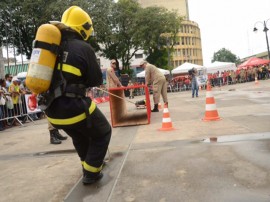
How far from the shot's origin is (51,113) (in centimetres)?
323

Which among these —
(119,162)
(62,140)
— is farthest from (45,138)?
(119,162)

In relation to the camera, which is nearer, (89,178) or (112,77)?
(89,178)

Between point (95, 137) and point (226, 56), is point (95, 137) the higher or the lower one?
the lower one

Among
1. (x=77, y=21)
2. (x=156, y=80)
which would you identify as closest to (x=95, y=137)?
(x=77, y=21)

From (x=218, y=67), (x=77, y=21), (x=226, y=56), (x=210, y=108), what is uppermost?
(x=226, y=56)

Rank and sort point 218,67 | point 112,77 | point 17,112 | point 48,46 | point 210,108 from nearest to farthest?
point 48,46
point 210,108
point 112,77
point 17,112
point 218,67

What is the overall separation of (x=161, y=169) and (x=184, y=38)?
311 ft

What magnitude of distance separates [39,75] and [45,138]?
4.40 m

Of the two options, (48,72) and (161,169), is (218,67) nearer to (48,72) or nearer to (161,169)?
(161,169)

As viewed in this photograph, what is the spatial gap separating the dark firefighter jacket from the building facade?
86065 mm

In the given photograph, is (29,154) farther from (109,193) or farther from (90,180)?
(109,193)

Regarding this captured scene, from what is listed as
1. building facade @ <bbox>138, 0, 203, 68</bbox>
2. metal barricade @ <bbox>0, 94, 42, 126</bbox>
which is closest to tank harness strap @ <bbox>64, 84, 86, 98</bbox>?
metal barricade @ <bbox>0, 94, 42, 126</bbox>

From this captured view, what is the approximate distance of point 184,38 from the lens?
3748 inches

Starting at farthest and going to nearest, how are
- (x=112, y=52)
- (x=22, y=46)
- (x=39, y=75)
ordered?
(x=112, y=52) < (x=22, y=46) < (x=39, y=75)
